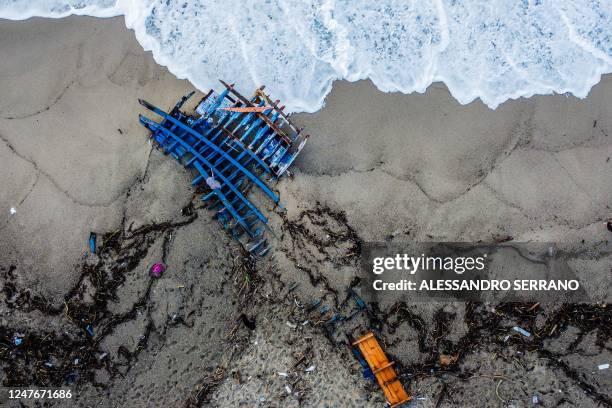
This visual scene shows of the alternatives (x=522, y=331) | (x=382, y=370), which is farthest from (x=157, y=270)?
(x=522, y=331)

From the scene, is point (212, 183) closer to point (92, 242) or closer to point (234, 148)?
point (234, 148)

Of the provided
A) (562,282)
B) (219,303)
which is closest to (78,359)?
(219,303)

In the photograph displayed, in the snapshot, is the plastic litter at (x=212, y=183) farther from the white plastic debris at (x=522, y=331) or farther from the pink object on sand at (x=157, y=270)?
the white plastic debris at (x=522, y=331)

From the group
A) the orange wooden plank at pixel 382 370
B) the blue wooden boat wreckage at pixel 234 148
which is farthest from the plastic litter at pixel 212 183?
the orange wooden plank at pixel 382 370

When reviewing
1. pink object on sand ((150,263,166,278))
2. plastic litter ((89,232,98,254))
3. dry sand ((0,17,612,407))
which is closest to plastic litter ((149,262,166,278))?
pink object on sand ((150,263,166,278))

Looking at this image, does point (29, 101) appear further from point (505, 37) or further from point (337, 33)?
point (505, 37)
